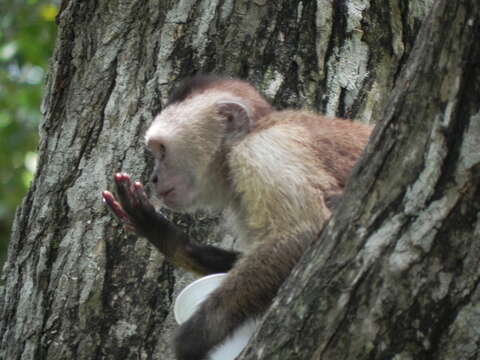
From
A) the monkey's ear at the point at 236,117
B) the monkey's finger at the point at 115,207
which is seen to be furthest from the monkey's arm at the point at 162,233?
the monkey's ear at the point at 236,117

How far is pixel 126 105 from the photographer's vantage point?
163 inches

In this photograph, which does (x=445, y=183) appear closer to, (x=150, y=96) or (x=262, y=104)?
(x=262, y=104)

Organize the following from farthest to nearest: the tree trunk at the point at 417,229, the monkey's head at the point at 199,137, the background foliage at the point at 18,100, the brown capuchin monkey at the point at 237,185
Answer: the background foliage at the point at 18,100 < the monkey's head at the point at 199,137 < the brown capuchin monkey at the point at 237,185 < the tree trunk at the point at 417,229

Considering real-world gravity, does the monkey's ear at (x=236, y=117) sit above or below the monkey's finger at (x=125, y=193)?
above

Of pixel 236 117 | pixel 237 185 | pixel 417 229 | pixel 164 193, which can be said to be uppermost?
pixel 236 117

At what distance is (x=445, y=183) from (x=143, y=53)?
2.17 meters

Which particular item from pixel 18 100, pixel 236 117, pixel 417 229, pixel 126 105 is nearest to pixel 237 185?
pixel 236 117

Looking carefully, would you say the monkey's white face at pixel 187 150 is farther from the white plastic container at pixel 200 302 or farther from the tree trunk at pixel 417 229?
the tree trunk at pixel 417 229

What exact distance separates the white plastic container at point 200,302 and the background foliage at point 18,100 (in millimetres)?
5066

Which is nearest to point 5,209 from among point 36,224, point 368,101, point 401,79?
point 36,224

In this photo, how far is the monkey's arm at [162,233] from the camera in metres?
3.76

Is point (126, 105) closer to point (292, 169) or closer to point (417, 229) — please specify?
point (292, 169)

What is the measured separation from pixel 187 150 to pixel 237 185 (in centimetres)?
49

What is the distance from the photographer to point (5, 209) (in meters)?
8.55
